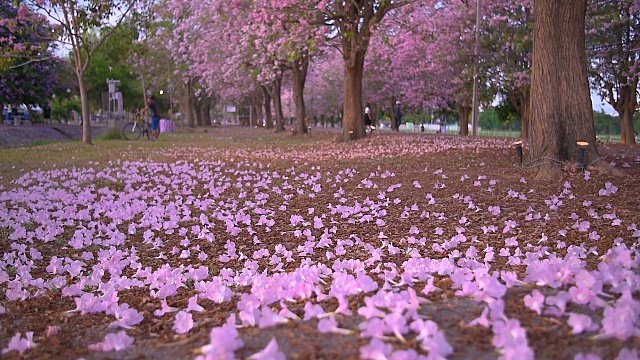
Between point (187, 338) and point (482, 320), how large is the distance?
1175 millimetres

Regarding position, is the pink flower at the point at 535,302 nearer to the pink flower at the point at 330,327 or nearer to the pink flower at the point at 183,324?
the pink flower at the point at 330,327

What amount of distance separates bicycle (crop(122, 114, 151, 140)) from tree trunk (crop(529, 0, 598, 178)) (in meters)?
18.5

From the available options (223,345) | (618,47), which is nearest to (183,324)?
(223,345)

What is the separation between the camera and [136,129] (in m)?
23.9

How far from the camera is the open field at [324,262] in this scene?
6.62 feet

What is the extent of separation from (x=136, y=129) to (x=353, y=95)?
35.3ft

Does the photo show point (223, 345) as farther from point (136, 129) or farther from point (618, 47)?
point (136, 129)

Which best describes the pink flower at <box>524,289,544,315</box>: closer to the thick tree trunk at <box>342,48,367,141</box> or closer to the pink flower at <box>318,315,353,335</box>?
the pink flower at <box>318,315,353,335</box>

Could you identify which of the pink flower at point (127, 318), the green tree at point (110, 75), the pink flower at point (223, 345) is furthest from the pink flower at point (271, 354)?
the green tree at point (110, 75)

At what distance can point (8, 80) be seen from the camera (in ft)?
73.0

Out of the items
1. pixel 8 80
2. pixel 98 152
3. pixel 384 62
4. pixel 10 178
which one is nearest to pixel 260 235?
pixel 10 178

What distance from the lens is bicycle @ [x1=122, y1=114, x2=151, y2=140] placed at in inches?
908

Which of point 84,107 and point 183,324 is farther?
point 84,107

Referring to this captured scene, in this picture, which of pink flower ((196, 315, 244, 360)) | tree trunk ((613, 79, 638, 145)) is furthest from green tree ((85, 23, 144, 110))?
pink flower ((196, 315, 244, 360))
